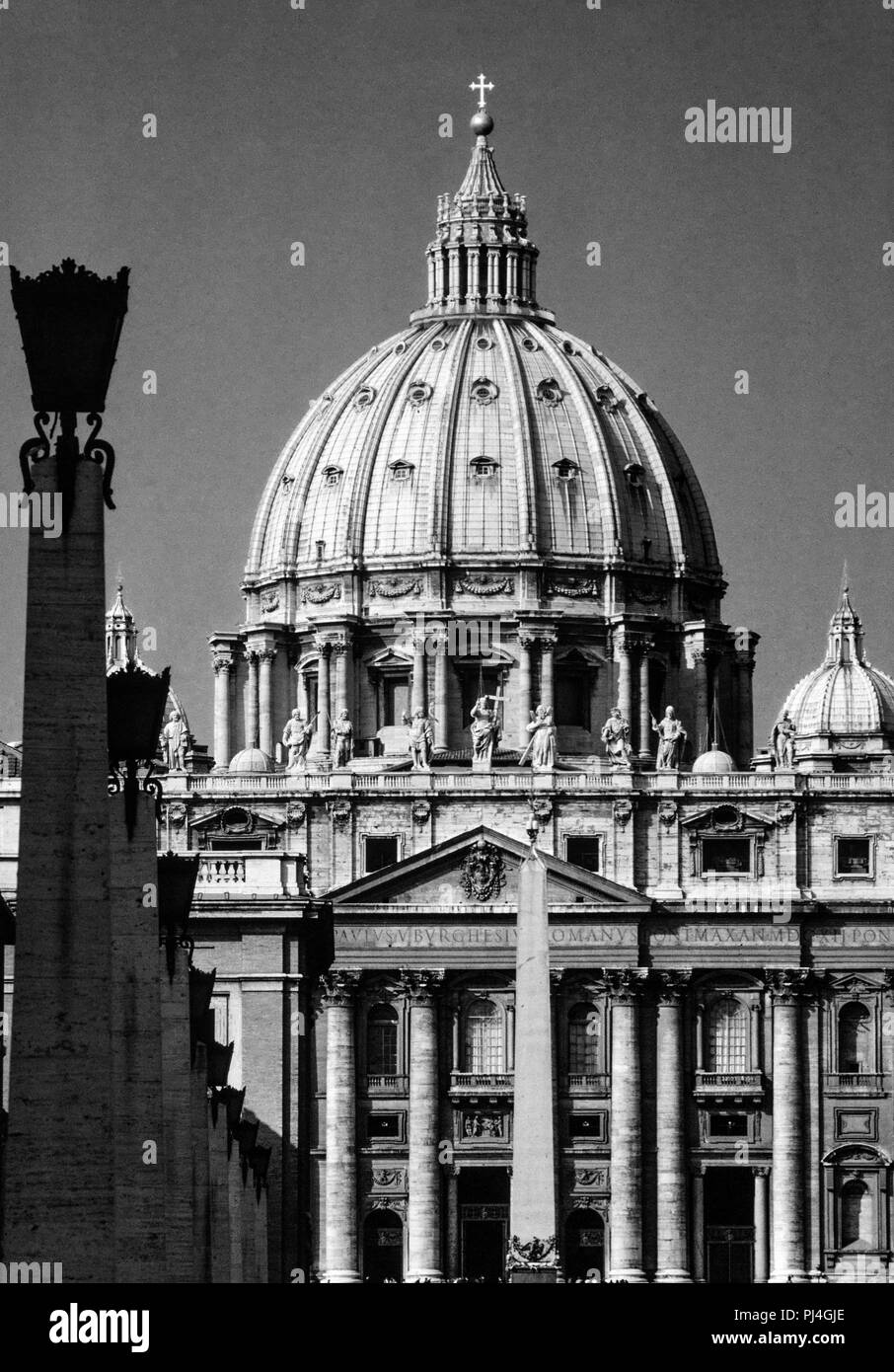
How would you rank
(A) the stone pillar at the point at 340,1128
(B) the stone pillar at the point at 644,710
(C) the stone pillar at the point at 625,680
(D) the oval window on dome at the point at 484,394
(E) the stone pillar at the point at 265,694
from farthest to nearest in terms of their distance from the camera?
(D) the oval window on dome at the point at 484,394 < (E) the stone pillar at the point at 265,694 < (C) the stone pillar at the point at 625,680 < (B) the stone pillar at the point at 644,710 < (A) the stone pillar at the point at 340,1128

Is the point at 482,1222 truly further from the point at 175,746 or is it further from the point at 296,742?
the point at 175,746

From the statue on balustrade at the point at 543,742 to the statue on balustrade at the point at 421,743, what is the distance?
12.3 feet

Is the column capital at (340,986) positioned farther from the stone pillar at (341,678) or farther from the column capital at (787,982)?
the stone pillar at (341,678)

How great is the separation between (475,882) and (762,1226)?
49.0 ft

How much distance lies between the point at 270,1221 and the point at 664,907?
19043mm

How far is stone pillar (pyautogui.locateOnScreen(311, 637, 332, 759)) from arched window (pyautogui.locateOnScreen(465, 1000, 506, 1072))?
80.7ft

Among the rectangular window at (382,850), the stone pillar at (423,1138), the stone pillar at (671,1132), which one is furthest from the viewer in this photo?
the rectangular window at (382,850)

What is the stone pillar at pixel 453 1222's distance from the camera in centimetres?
13250

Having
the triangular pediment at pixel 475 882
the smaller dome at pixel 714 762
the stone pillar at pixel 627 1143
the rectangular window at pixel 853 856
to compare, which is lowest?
the stone pillar at pixel 627 1143

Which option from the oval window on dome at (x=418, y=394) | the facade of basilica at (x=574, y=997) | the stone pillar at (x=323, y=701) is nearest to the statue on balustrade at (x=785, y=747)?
the facade of basilica at (x=574, y=997)

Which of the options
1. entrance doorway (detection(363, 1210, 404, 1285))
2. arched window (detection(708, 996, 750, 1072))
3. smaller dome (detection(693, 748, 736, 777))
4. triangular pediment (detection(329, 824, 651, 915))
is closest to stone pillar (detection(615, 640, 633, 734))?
smaller dome (detection(693, 748, 736, 777))

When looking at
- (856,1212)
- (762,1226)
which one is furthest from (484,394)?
(856,1212)

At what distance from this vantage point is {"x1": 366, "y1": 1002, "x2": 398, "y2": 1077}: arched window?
134 meters
